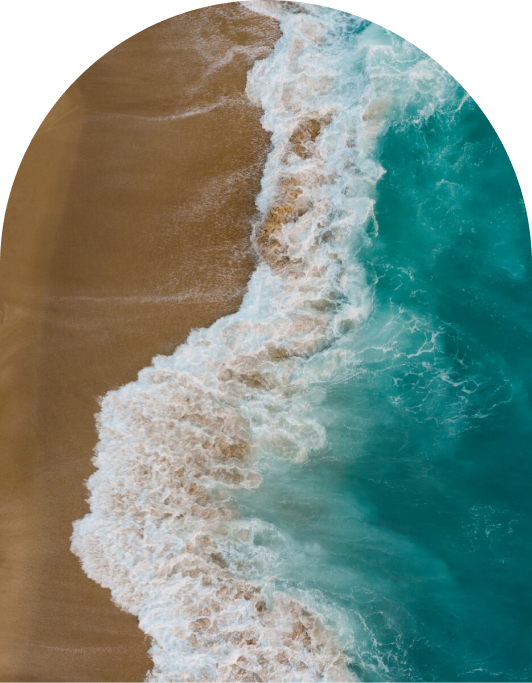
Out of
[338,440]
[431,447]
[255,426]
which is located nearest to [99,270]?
[255,426]

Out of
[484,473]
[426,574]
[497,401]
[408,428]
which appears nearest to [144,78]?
[408,428]

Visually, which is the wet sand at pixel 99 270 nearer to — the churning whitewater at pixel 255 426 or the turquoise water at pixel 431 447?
the churning whitewater at pixel 255 426

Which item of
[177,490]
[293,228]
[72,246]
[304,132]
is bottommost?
[177,490]

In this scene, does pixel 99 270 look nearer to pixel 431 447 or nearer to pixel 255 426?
pixel 255 426

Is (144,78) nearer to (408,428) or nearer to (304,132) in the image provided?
(304,132)

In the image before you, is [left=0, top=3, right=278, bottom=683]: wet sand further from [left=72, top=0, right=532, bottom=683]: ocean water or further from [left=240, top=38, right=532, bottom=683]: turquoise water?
[left=240, top=38, right=532, bottom=683]: turquoise water

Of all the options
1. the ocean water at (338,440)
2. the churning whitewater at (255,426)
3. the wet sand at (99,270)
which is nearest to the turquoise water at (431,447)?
the ocean water at (338,440)

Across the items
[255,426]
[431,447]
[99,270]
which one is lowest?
[255,426]
